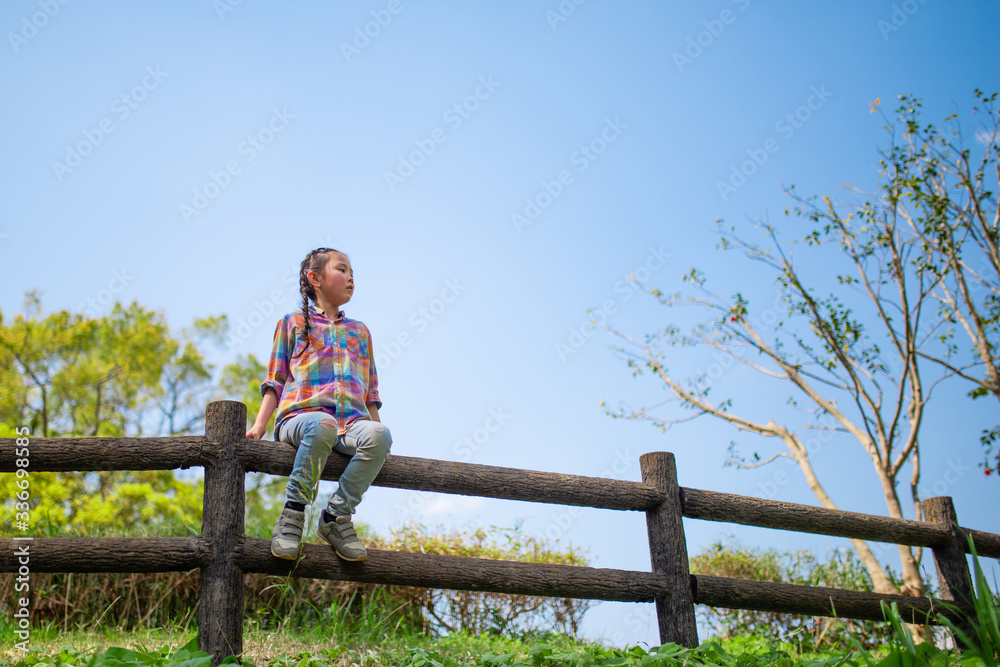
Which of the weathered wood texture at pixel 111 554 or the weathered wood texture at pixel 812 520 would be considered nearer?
the weathered wood texture at pixel 111 554

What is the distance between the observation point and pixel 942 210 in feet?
30.9

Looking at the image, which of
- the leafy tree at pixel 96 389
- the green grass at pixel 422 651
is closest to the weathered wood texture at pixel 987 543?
the green grass at pixel 422 651

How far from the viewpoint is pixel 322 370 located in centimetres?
383

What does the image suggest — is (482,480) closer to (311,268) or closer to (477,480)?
(477,480)

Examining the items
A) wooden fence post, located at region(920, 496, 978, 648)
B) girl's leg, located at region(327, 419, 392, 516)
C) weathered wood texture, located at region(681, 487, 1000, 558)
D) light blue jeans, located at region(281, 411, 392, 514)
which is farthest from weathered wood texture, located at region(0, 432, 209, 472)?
wooden fence post, located at region(920, 496, 978, 648)

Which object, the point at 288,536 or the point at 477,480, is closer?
the point at 288,536

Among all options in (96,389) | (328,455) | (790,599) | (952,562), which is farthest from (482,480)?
(96,389)

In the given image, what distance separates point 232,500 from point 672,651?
7.33 feet

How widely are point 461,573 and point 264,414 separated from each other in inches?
51.8

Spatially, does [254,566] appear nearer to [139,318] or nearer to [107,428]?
[107,428]

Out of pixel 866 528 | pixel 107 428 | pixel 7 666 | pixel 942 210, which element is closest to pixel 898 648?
pixel 866 528

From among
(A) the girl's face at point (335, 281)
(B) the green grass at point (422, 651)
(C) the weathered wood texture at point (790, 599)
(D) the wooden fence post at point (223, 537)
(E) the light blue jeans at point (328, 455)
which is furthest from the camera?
(C) the weathered wood texture at point (790, 599)

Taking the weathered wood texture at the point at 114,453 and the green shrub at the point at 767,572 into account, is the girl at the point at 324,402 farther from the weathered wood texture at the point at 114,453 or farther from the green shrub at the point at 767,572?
the green shrub at the point at 767,572

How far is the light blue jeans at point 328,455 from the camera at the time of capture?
3.47 meters
